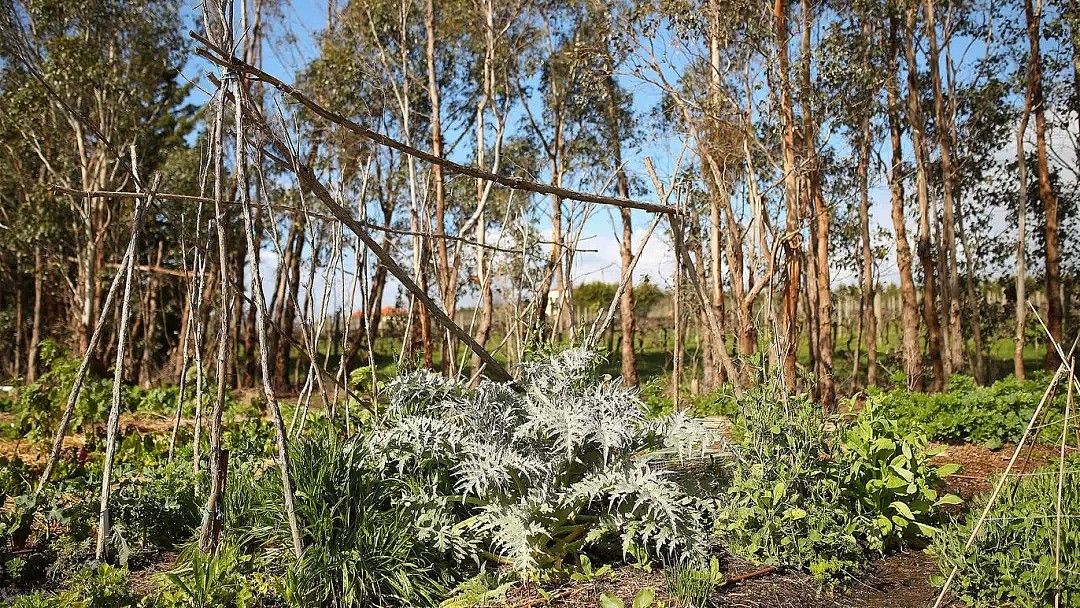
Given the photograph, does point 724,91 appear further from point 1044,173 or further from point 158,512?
point 158,512

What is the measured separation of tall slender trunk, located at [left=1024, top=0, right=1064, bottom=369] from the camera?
9703mm

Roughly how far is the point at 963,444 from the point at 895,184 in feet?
17.0

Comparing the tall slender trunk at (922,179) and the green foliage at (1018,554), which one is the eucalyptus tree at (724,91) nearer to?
the tall slender trunk at (922,179)

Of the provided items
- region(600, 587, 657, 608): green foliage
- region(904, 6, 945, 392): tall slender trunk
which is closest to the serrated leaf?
region(600, 587, 657, 608): green foliage

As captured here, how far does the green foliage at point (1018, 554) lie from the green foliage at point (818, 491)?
28cm

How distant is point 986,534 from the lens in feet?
8.06

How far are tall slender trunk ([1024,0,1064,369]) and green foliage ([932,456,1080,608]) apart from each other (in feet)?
28.1

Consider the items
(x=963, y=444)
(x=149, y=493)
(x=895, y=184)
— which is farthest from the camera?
(x=895, y=184)

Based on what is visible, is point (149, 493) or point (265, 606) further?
point (149, 493)

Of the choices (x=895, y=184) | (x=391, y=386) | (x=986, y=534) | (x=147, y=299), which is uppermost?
(x=895, y=184)

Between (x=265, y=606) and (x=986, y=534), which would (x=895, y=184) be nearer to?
(x=986, y=534)

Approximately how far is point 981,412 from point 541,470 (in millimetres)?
4620

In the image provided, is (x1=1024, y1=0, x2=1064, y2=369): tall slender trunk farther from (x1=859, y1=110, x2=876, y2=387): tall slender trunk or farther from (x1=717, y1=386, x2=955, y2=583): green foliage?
(x1=717, y1=386, x2=955, y2=583): green foliage

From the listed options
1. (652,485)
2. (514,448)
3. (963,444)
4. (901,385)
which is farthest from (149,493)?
(901,385)
